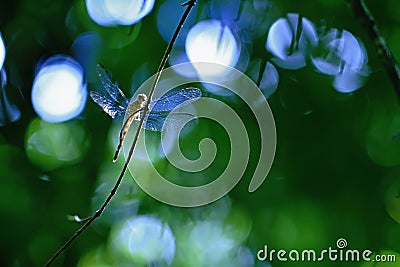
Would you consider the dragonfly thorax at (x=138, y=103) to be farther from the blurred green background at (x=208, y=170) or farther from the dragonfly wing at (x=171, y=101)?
the blurred green background at (x=208, y=170)

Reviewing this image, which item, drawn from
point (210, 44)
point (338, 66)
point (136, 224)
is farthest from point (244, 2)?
point (136, 224)

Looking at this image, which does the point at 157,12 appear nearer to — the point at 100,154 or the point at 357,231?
the point at 100,154

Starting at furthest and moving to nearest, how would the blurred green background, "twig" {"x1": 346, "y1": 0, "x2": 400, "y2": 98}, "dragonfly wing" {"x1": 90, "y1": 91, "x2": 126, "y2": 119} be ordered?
the blurred green background < "dragonfly wing" {"x1": 90, "y1": 91, "x2": 126, "y2": 119} < "twig" {"x1": 346, "y1": 0, "x2": 400, "y2": 98}

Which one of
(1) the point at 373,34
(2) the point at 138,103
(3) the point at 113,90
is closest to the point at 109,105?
(3) the point at 113,90

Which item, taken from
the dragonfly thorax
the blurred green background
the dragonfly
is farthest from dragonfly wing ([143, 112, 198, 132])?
the blurred green background

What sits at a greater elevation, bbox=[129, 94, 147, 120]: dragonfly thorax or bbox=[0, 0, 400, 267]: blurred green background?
bbox=[129, 94, 147, 120]: dragonfly thorax

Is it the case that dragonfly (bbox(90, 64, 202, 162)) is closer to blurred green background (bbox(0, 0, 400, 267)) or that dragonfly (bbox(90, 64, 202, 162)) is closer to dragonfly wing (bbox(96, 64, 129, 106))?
dragonfly wing (bbox(96, 64, 129, 106))

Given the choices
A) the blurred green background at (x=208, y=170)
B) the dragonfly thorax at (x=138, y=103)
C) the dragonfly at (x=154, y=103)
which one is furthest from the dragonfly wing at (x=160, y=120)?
the blurred green background at (x=208, y=170)

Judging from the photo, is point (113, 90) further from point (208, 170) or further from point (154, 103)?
point (208, 170)
